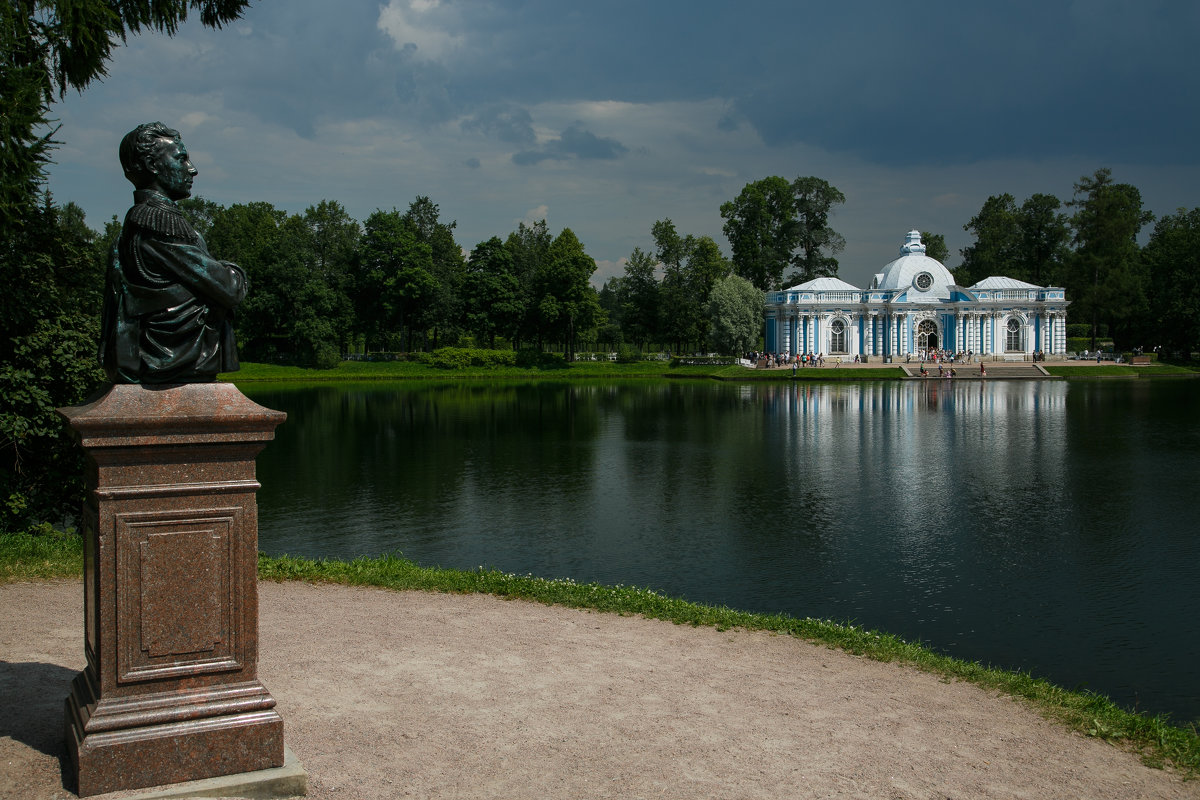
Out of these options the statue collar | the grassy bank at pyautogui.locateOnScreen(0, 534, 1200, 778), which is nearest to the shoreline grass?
the grassy bank at pyautogui.locateOnScreen(0, 534, 1200, 778)

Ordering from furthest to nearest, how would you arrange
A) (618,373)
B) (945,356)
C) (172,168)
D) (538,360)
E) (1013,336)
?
(1013,336)
(945,356)
(538,360)
(618,373)
(172,168)

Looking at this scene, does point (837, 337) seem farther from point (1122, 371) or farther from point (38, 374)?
point (38, 374)

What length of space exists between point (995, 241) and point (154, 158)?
96.8 meters

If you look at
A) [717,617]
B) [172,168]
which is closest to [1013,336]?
[717,617]

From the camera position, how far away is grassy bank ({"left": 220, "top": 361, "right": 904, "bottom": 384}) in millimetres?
62469

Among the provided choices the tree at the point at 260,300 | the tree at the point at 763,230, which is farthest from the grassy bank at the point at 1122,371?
the tree at the point at 260,300

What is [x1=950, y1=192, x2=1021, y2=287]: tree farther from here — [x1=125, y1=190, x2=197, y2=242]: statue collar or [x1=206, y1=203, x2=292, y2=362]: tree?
[x1=125, y1=190, x2=197, y2=242]: statue collar

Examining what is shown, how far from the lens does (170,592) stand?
4.83 meters

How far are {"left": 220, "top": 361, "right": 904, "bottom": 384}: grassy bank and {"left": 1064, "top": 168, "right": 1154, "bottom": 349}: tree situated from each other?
24.8 meters

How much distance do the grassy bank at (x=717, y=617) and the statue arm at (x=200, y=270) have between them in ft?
17.7

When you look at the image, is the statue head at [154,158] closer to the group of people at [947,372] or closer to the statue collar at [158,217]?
the statue collar at [158,217]

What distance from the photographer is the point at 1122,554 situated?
14.1m

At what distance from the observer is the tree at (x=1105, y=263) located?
76.6m

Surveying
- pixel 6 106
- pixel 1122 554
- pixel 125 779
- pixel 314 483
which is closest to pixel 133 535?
pixel 125 779
